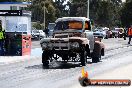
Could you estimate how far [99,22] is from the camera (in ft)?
375

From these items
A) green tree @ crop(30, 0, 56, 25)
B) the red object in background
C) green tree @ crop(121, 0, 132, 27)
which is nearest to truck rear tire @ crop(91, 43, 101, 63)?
the red object in background

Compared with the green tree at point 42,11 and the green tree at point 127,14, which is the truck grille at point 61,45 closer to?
the green tree at point 42,11

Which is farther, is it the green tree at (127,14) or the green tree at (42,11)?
the green tree at (127,14)

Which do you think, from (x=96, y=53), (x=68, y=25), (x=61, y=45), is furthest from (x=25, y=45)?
(x=61, y=45)

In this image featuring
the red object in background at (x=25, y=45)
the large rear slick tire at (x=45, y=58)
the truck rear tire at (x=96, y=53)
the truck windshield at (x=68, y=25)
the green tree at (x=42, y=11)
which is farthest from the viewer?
the green tree at (x=42, y=11)

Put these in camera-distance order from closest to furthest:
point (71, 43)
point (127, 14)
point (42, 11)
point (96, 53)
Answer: point (71, 43) → point (96, 53) → point (42, 11) → point (127, 14)

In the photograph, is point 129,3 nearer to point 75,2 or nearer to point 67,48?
point 75,2

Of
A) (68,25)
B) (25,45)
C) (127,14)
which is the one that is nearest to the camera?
(68,25)

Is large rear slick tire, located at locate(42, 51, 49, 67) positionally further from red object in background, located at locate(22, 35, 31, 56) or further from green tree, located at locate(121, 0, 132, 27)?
green tree, located at locate(121, 0, 132, 27)

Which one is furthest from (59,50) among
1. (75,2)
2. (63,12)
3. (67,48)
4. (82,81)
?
(63,12)

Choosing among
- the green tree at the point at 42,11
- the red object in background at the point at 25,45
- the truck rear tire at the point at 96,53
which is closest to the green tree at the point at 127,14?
the green tree at the point at 42,11

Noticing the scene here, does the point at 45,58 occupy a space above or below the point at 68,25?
below

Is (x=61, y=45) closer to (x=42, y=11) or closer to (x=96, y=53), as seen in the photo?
(x=96, y=53)

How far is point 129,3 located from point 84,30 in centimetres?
Answer: 8530
